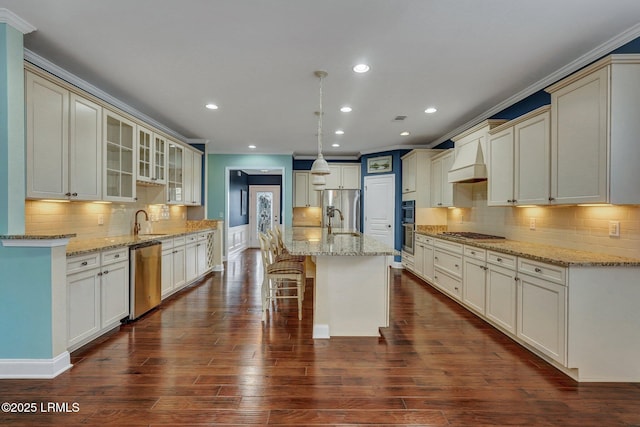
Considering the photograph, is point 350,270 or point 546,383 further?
point 350,270

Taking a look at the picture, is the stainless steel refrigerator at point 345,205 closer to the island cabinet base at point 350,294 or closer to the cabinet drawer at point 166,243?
the cabinet drawer at point 166,243

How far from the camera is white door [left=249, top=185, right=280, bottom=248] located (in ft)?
32.1

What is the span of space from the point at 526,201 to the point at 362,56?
7.17 ft

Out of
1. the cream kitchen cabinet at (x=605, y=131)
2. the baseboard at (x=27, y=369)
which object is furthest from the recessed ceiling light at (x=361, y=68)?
the baseboard at (x=27, y=369)

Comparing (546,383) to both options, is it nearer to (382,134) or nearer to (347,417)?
(347,417)

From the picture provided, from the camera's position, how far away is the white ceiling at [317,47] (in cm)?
209

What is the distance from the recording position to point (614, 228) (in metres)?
2.46

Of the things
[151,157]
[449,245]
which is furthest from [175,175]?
[449,245]

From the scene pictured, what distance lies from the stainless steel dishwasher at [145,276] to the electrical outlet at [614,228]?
4.48m

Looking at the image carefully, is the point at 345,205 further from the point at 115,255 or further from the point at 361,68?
the point at 115,255

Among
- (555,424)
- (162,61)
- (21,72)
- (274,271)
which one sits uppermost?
(162,61)

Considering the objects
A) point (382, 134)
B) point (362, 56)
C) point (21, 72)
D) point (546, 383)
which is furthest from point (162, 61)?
point (546, 383)

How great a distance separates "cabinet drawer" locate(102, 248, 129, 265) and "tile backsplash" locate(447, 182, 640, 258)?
4.43 metres

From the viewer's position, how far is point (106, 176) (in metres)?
3.33
